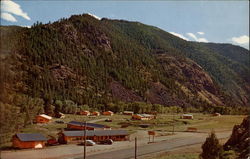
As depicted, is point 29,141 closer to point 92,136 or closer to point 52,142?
point 52,142

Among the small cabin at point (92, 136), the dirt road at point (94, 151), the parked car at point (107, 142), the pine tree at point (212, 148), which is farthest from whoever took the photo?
the parked car at point (107, 142)

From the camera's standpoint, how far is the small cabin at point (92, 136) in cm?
2267

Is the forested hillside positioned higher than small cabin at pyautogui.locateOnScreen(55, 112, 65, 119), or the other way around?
the forested hillside

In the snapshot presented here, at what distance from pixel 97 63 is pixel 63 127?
2993 inches

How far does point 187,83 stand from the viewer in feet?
392

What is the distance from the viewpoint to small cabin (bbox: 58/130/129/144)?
22672 mm

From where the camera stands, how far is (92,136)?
24828 mm

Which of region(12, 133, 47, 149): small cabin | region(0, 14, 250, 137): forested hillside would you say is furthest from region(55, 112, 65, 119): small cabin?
region(0, 14, 250, 137): forested hillside

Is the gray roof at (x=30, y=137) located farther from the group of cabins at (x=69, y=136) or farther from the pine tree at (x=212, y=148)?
the pine tree at (x=212, y=148)

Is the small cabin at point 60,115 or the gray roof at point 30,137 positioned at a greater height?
the small cabin at point 60,115

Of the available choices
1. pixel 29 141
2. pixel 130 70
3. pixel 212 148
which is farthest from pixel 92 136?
pixel 130 70

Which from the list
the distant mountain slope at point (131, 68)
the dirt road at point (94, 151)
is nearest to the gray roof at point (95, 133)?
the dirt road at point (94, 151)

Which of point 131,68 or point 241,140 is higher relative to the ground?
point 131,68

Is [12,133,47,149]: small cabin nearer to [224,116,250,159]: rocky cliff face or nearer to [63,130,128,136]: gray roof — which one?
[63,130,128,136]: gray roof
